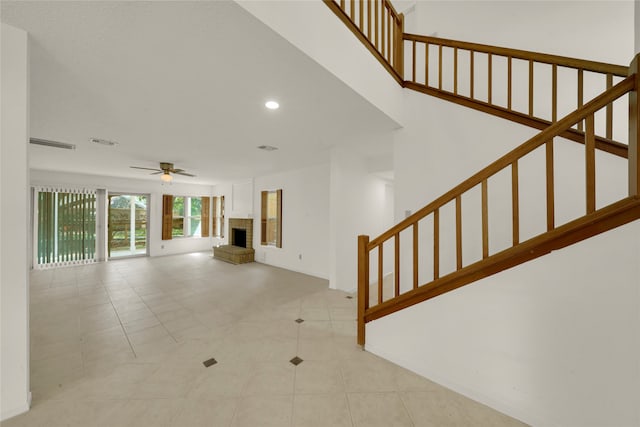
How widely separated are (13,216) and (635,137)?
3.48 m

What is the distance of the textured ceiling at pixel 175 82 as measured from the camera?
1.31m

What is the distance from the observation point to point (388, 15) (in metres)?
2.86

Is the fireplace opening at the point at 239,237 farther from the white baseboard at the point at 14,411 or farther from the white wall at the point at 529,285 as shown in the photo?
the white baseboard at the point at 14,411

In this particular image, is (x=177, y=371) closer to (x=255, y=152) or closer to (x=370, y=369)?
(x=370, y=369)

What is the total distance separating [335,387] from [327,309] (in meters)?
1.44

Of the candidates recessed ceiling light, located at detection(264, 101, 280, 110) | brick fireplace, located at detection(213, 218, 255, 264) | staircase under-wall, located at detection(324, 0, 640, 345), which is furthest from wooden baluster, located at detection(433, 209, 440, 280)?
brick fireplace, located at detection(213, 218, 255, 264)

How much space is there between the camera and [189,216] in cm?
818

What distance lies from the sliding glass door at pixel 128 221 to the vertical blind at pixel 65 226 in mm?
974

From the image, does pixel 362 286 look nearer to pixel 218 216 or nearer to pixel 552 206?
pixel 552 206

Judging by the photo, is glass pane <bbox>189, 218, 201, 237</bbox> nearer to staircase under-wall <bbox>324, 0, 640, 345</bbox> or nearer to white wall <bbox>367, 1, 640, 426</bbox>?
staircase under-wall <bbox>324, 0, 640, 345</bbox>

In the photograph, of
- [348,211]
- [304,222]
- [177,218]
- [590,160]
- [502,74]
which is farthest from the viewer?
[177,218]

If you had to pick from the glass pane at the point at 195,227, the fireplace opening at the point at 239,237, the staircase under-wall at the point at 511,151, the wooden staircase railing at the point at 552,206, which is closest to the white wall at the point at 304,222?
the fireplace opening at the point at 239,237

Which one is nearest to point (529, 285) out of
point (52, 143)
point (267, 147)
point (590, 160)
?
point (590, 160)

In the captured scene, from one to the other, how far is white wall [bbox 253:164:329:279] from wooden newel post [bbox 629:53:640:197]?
3959mm
